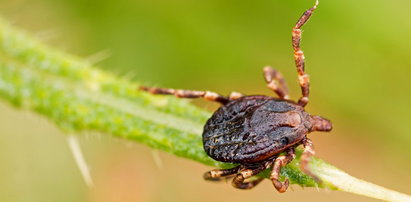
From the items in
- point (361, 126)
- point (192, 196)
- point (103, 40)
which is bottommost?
point (192, 196)

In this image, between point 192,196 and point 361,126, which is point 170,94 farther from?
point 361,126

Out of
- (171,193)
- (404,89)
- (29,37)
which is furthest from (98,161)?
(404,89)

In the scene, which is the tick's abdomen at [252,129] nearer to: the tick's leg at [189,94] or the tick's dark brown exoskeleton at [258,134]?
the tick's dark brown exoskeleton at [258,134]

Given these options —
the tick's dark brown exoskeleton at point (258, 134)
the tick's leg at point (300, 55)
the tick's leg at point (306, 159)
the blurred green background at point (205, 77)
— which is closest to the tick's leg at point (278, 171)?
the tick's dark brown exoskeleton at point (258, 134)

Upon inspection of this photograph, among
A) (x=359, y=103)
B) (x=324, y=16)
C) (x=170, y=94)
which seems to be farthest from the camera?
(x=359, y=103)

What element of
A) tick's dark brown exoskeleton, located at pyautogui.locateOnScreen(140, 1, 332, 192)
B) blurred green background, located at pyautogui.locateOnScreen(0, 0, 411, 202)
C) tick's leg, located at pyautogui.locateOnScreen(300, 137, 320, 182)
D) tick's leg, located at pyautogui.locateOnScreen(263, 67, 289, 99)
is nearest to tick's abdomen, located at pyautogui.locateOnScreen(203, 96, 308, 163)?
tick's dark brown exoskeleton, located at pyautogui.locateOnScreen(140, 1, 332, 192)

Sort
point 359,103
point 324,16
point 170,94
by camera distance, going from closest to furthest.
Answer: point 170,94, point 324,16, point 359,103

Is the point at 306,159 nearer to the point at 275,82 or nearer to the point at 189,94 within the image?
the point at 275,82

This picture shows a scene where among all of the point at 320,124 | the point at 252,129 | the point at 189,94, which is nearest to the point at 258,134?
the point at 252,129
